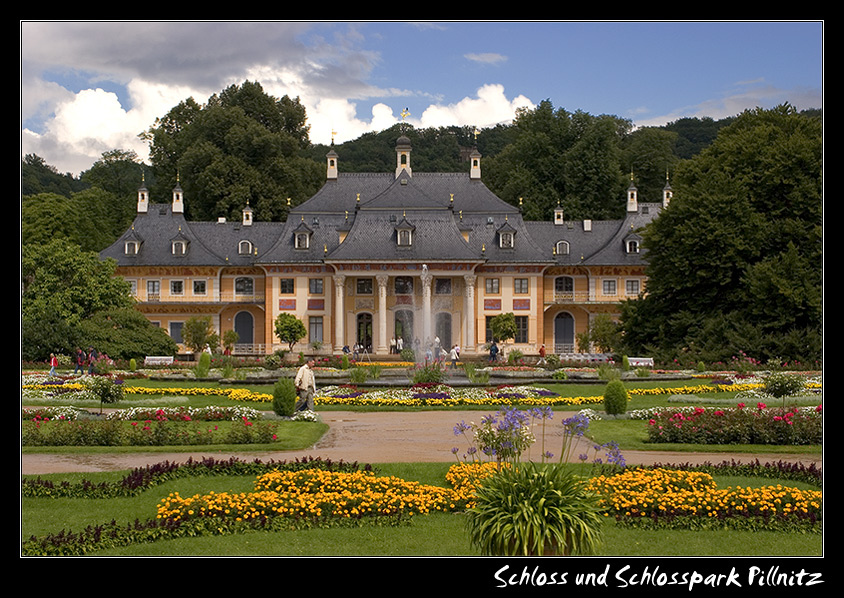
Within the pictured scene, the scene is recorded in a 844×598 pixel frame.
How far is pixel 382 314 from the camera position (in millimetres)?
54438

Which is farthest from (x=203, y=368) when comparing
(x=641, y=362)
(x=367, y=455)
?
(x=367, y=455)

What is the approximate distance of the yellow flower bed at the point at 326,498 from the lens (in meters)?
11.3

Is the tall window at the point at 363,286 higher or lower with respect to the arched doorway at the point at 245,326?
higher

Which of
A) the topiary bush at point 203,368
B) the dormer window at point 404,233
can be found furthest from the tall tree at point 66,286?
the dormer window at point 404,233

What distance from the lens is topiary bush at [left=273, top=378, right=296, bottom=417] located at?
20656 millimetres

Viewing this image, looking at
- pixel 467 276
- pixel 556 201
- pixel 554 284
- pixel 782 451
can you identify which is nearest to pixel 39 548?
pixel 782 451

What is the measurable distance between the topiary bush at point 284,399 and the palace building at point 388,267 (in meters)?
32.5

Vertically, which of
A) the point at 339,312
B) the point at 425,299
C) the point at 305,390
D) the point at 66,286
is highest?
the point at 66,286

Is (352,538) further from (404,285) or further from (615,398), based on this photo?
(404,285)

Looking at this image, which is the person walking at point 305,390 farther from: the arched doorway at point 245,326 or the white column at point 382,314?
the arched doorway at point 245,326

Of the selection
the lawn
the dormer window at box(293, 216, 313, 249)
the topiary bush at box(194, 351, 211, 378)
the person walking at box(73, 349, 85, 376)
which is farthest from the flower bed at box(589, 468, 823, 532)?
the dormer window at box(293, 216, 313, 249)

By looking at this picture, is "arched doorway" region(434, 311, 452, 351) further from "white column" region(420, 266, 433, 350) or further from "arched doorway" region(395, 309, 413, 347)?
"arched doorway" region(395, 309, 413, 347)

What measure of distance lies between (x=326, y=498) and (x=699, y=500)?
4.52m

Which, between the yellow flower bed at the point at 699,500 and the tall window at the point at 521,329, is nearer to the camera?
the yellow flower bed at the point at 699,500
